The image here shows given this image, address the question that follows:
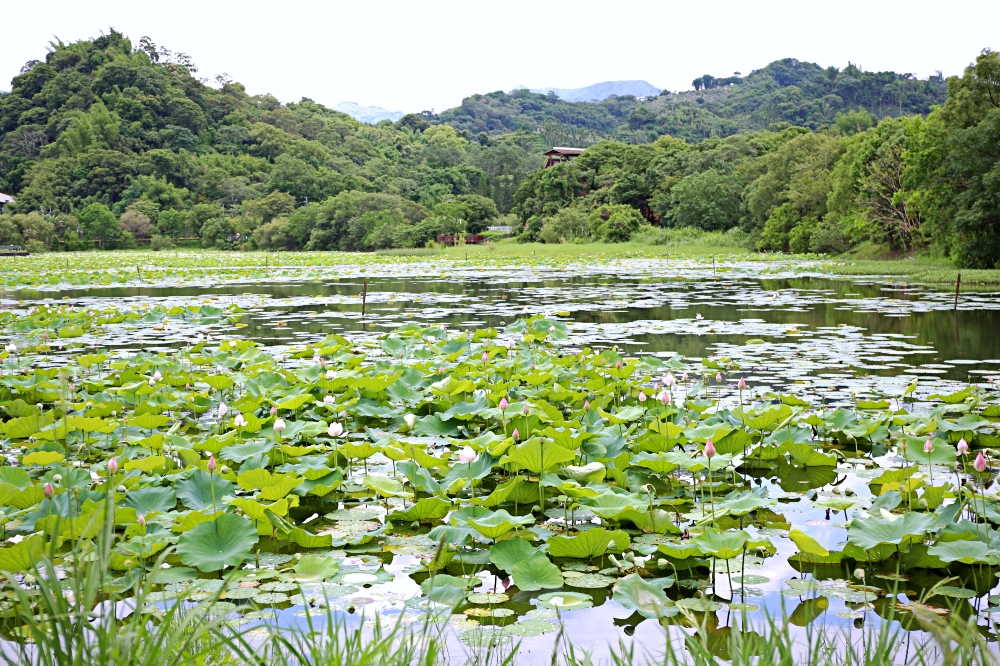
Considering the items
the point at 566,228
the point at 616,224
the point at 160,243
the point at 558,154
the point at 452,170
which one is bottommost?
the point at 160,243

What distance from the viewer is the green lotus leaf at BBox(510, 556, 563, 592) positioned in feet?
7.60

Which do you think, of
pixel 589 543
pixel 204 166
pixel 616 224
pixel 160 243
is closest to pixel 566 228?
pixel 616 224

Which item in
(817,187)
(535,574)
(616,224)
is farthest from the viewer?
(616,224)

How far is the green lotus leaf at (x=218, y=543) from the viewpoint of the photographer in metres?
2.37

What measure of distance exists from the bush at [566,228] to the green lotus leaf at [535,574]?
37889mm

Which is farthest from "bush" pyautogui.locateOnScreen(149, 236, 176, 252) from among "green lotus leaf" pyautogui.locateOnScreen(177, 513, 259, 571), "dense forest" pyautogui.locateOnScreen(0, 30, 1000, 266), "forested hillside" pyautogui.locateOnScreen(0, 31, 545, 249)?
"green lotus leaf" pyautogui.locateOnScreen(177, 513, 259, 571)

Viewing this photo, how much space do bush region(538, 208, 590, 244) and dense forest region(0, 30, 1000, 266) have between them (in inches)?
4.0

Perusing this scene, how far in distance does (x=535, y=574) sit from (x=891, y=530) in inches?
42.0

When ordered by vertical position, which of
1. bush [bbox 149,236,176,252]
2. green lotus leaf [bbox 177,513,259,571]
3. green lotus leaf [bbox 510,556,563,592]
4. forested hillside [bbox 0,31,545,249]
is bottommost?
green lotus leaf [bbox 510,556,563,592]

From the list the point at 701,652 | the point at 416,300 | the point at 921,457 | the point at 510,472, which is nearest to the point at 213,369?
the point at 510,472

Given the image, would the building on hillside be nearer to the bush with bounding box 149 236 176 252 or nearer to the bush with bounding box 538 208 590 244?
the bush with bounding box 538 208 590 244

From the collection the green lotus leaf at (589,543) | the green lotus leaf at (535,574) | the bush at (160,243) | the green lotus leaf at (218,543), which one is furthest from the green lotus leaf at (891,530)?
the bush at (160,243)

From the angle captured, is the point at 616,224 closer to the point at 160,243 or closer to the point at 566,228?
the point at 566,228

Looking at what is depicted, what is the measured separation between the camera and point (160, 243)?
1993 inches
